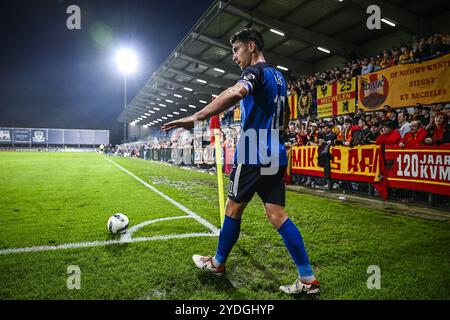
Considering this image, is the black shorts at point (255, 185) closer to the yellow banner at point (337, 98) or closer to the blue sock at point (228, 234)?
the blue sock at point (228, 234)

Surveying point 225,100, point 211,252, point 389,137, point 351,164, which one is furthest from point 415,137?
point 225,100

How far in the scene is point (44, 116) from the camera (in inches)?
2771

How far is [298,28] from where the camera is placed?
1537 cm

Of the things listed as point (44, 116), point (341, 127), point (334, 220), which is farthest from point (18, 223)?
point (44, 116)

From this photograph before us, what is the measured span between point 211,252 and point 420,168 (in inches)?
225

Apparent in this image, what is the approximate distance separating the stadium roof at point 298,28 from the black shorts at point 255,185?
1215cm

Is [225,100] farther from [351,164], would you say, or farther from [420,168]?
[351,164]

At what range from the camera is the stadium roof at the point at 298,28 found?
12859 mm

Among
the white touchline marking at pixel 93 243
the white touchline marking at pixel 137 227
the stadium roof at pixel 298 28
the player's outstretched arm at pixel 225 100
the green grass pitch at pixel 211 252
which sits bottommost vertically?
the green grass pitch at pixel 211 252

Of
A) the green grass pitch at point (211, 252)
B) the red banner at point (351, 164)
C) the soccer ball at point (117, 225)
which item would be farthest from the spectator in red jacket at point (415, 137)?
the soccer ball at point (117, 225)

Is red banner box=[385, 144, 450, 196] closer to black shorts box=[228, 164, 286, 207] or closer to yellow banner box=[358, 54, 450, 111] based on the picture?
yellow banner box=[358, 54, 450, 111]

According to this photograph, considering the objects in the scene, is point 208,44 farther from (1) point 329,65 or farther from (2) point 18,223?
(2) point 18,223

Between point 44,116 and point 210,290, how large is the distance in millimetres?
82369

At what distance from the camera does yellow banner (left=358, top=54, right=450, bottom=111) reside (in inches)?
352
